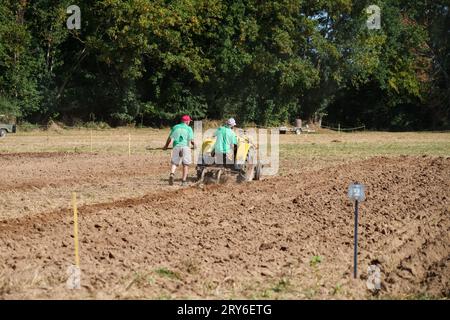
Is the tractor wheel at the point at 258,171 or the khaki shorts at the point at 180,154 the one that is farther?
the tractor wheel at the point at 258,171

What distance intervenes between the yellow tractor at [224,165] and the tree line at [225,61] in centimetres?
2704

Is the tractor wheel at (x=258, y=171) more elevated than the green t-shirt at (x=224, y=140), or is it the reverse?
the green t-shirt at (x=224, y=140)

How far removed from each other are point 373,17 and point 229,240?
47.3 metres

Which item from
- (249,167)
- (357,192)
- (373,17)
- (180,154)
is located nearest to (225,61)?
(373,17)

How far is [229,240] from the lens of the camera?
927cm

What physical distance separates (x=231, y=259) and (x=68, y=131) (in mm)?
34386

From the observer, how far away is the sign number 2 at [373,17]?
52.9 metres

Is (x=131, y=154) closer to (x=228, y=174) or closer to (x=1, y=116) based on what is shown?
(x=228, y=174)

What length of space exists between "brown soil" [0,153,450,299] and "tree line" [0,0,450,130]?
1092 inches

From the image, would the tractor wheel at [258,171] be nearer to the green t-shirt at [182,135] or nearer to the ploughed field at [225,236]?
the ploughed field at [225,236]

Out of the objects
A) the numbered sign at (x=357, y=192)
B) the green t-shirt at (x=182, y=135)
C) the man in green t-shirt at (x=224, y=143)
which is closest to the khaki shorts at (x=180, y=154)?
the green t-shirt at (x=182, y=135)

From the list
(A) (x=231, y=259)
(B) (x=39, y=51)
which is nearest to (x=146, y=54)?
(B) (x=39, y=51)

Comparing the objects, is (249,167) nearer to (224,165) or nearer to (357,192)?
(224,165)

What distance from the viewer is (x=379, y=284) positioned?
7.24 m
